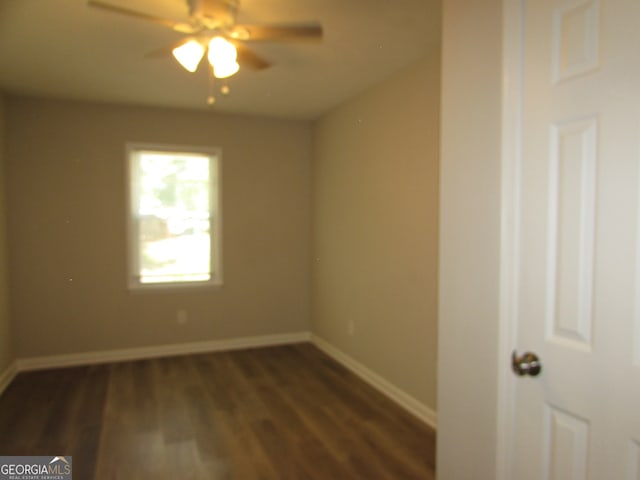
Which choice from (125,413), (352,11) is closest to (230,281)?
(125,413)

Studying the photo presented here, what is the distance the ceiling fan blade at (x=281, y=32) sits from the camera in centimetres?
210

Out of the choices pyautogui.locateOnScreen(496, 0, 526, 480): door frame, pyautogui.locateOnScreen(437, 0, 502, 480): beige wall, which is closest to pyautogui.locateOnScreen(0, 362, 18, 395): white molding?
pyautogui.locateOnScreen(437, 0, 502, 480): beige wall

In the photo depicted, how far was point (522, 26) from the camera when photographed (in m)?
1.39

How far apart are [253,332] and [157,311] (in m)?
1.03

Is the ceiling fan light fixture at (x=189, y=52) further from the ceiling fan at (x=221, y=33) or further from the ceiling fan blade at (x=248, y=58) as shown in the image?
the ceiling fan blade at (x=248, y=58)

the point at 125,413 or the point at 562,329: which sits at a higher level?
the point at 562,329

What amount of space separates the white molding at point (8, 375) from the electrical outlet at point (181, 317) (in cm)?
142

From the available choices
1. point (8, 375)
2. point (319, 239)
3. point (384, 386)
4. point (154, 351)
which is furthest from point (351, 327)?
point (8, 375)

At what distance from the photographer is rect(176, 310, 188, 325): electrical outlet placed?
4496 mm

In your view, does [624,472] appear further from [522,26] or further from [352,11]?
[352,11]

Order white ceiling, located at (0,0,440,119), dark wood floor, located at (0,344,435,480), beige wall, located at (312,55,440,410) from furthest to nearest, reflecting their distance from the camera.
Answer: beige wall, located at (312,55,440,410) → dark wood floor, located at (0,344,435,480) → white ceiling, located at (0,0,440,119)

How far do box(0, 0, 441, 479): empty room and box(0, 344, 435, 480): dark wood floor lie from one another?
0.02 meters

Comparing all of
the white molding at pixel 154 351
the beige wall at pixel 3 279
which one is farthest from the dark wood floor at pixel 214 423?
the beige wall at pixel 3 279

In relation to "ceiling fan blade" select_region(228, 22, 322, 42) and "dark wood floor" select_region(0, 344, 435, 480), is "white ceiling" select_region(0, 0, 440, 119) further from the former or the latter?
"dark wood floor" select_region(0, 344, 435, 480)
